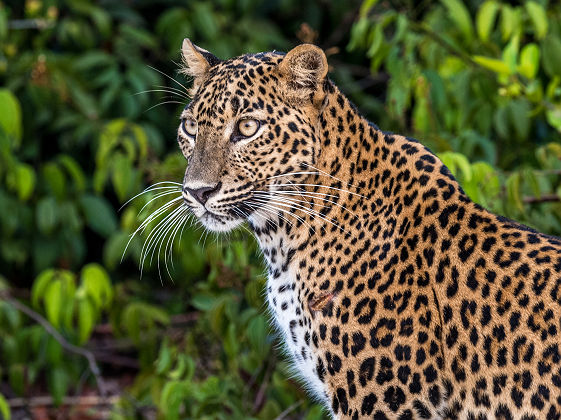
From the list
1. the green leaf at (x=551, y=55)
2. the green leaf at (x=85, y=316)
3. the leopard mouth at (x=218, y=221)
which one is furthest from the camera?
the green leaf at (x=85, y=316)

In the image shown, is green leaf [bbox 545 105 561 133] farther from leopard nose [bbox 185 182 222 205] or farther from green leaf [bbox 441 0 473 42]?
leopard nose [bbox 185 182 222 205]

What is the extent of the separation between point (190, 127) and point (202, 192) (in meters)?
0.40

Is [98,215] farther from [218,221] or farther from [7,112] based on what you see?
[218,221]

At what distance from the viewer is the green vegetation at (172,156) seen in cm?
583

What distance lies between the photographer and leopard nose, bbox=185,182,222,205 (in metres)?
4.21

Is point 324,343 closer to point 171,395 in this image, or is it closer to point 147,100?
point 171,395

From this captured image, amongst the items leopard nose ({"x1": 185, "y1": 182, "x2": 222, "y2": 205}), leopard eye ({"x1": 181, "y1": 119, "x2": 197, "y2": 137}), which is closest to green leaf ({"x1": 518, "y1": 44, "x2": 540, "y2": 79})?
leopard eye ({"x1": 181, "y1": 119, "x2": 197, "y2": 137})

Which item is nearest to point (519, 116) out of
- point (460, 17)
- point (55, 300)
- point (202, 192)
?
point (460, 17)

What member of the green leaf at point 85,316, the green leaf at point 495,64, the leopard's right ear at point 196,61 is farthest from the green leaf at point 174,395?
the green leaf at point 495,64

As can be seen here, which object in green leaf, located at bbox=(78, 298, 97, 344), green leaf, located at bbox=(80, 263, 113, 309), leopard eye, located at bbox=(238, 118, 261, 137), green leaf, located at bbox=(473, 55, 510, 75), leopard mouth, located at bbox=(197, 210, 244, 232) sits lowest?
green leaf, located at bbox=(78, 298, 97, 344)

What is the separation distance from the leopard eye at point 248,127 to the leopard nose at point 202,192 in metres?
0.25

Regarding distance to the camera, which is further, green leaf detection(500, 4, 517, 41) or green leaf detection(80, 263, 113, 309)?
green leaf detection(80, 263, 113, 309)

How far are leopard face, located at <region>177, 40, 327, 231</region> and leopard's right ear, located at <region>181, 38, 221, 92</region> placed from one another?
14.6 inches

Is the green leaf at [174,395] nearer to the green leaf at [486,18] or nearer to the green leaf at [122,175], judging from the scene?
the green leaf at [122,175]
